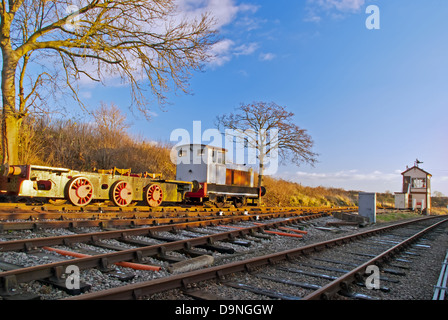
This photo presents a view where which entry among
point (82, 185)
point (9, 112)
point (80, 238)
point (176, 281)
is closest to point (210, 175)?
point (82, 185)

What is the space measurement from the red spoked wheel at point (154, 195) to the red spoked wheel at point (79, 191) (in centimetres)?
232

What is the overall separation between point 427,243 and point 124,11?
13832 millimetres

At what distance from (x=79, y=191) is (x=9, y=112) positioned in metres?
4.32

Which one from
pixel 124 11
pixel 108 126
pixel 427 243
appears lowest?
pixel 427 243

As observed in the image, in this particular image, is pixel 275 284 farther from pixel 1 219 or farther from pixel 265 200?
pixel 265 200

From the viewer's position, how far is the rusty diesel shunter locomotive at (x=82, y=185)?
8727 millimetres

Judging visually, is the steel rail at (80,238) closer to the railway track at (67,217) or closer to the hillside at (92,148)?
the railway track at (67,217)

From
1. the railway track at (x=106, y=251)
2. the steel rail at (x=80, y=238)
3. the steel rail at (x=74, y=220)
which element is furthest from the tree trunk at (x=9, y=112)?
the steel rail at (x=80, y=238)

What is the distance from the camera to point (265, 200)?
23312 millimetres

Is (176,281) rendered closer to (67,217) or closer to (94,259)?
(94,259)

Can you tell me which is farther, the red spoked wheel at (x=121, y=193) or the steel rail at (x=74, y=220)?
the red spoked wheel at (x=121, y=193)

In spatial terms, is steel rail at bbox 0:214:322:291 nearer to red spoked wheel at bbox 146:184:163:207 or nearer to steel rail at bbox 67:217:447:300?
steel rail at bbox 67:217:447:300

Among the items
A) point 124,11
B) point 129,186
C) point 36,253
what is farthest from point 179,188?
point 36,253
